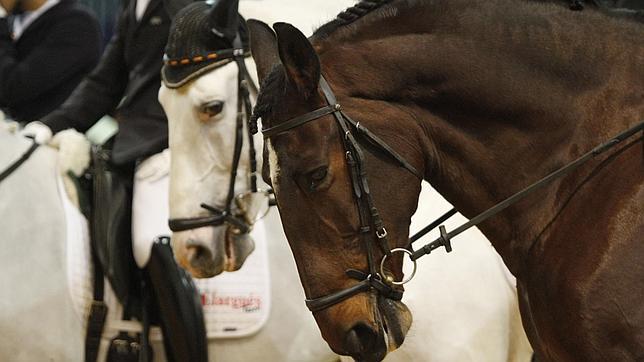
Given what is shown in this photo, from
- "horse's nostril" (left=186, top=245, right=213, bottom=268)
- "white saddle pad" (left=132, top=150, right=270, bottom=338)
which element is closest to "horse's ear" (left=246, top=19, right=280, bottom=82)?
"horse's nostril" (left=186, top=245, right=213, bottom=268)

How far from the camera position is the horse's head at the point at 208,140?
2.09 metres

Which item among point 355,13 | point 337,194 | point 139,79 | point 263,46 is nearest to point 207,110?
point 139,79

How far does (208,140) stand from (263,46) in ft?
1.80

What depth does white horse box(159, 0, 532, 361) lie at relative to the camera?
2078mm

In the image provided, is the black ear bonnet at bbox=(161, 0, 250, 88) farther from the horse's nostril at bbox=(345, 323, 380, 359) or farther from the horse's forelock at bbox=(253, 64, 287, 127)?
the horse's nostril at bbox=(345, 323, 380, 359)

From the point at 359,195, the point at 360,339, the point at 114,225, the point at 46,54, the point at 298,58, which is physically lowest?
the point at 360,339

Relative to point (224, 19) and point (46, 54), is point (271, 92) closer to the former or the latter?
point (224, 19)

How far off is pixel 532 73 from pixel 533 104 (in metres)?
0.05

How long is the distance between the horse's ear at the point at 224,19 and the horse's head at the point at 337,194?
734 millimetres

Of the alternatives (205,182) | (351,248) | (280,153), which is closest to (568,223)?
(351,248)

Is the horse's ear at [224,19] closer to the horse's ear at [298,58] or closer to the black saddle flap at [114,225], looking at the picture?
the black saddle flap at [114,225]

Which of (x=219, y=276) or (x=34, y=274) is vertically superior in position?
(x=34, y=274)

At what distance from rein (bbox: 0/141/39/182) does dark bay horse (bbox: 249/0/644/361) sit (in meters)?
1.06

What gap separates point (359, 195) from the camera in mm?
1407
